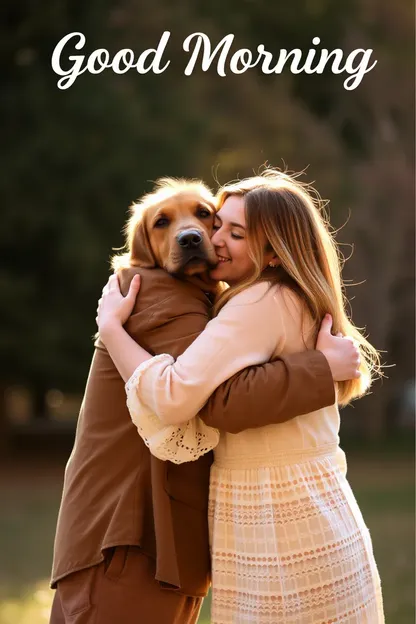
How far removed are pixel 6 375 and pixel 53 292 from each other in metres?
1.78

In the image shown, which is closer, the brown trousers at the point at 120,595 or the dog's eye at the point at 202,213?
the brown trousers at the point at 120,595

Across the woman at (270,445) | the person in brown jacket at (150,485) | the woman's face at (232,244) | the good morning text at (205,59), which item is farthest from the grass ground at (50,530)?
the woman's face at (232,244)

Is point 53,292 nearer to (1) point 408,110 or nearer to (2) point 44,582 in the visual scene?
(2) point 44,582

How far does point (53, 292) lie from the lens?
Result: 53.9ft

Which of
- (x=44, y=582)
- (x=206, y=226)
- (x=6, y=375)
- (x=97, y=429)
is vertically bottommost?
(x=44, y=582)

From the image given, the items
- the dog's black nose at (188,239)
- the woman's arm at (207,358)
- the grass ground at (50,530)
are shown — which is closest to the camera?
the woman's arm at (207,358)

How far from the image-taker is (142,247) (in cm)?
352

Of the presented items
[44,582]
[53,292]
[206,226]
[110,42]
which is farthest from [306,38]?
[206,226]

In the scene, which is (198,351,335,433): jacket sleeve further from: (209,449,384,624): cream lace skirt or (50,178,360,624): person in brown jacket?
(209,449,384,624): cream lace skirt

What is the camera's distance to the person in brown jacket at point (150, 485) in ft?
10.1

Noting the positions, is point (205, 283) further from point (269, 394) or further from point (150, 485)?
point (150, 485)

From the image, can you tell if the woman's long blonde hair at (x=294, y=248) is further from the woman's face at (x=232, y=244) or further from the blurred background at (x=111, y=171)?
the blurred background at (x=111, y=171)

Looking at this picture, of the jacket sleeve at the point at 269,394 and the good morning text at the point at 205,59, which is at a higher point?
the good morning text at the point at 205,59

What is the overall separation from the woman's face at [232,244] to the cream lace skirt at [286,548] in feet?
2.16
